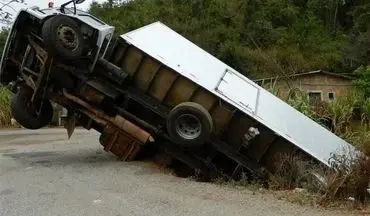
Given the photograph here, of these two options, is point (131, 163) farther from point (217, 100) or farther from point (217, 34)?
point (217, 34)

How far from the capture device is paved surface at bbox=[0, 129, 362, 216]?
272 inches

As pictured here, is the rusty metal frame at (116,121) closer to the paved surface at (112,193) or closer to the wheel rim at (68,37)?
the paved surface at (112,193)

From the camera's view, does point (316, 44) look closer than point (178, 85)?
No

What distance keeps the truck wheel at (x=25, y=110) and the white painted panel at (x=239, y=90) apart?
12.4 feet

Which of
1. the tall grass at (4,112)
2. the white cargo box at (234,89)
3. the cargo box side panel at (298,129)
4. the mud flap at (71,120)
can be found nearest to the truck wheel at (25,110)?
the mud flap at (71,120)

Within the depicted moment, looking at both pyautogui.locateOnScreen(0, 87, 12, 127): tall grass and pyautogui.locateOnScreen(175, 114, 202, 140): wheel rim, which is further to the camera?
pyautogui.locateOnScreen(0, 87, 12, 127): tall grass

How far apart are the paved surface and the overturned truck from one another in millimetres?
799

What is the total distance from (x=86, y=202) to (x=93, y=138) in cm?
978

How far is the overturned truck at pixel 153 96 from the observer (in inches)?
383

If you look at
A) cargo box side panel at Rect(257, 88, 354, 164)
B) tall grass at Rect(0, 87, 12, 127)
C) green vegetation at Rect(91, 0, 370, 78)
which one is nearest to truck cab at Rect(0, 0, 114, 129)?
cargo box side panel at Rect(257, 88, 354, 164)

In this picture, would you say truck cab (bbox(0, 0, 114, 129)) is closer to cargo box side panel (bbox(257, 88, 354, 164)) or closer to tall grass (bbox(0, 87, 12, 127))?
cargo box side panel (bbox(257, 88, 354, 164))

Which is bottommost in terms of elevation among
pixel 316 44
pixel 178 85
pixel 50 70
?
pixel 50 70

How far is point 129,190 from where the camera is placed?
812 cm

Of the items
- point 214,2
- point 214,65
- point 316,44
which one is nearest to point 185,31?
point 214,2
